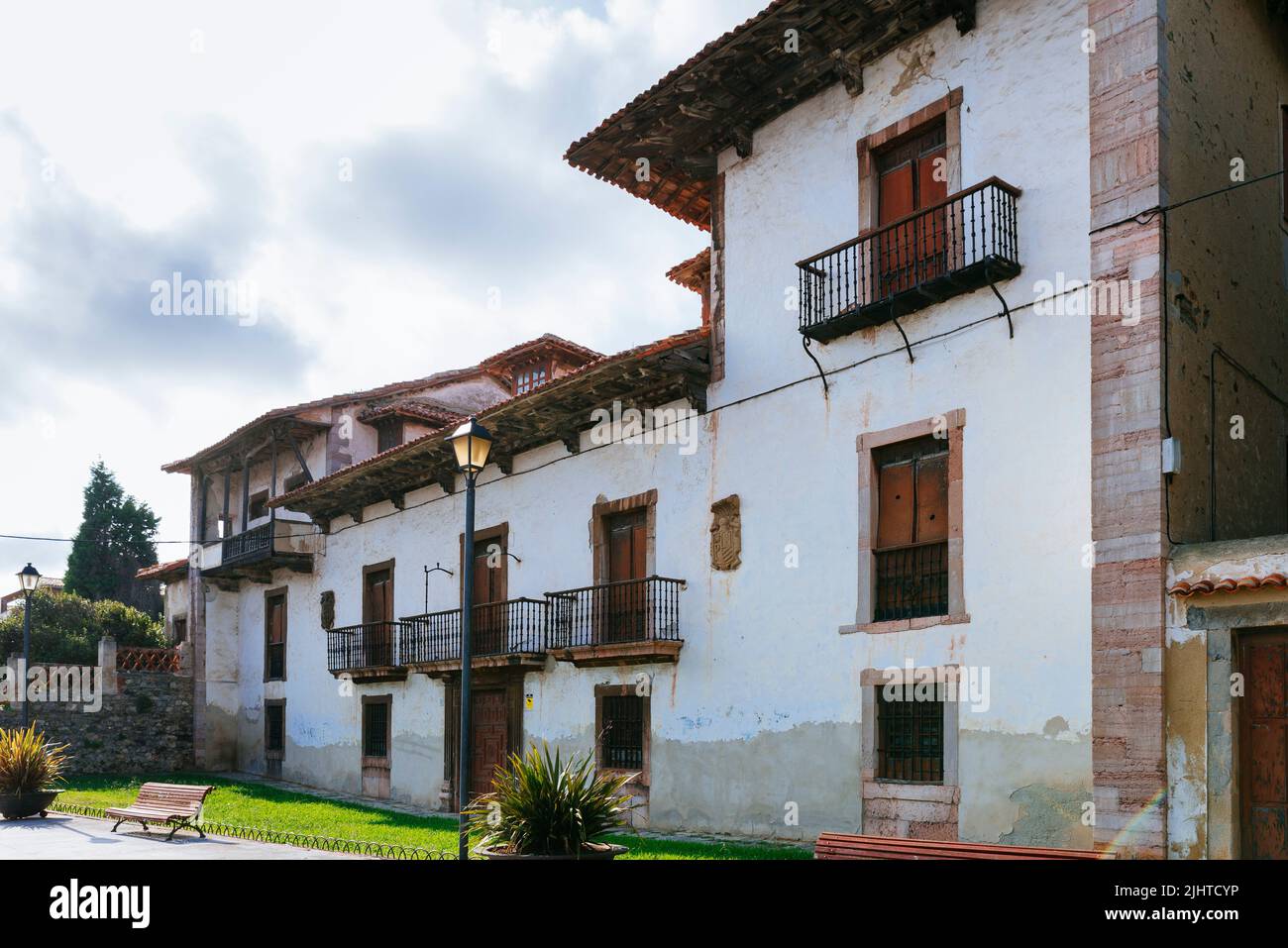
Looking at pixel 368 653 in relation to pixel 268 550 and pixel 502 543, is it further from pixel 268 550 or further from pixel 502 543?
pixel 268 550

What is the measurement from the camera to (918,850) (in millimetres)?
9492

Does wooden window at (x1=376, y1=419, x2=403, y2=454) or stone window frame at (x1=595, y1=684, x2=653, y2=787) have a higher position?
wooden window at (x1=376, y1=419, x2=403, y2=454)

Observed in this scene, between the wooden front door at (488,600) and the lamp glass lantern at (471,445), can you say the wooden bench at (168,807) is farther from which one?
the lamp glass lantern at (471,445)

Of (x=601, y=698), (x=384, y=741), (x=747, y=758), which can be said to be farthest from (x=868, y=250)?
(x=384, y=741)

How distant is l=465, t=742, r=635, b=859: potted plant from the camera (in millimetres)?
9648

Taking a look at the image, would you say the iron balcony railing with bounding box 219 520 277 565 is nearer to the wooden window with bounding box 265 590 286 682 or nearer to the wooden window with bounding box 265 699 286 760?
the wooden window with bounding box 265 590 286 682

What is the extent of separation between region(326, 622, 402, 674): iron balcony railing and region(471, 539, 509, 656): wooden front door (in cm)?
220

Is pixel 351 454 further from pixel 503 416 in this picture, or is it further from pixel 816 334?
pixel 816 334

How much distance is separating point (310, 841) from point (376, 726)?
9.88 meters
